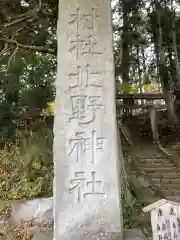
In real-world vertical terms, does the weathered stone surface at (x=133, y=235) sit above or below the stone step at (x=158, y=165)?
below

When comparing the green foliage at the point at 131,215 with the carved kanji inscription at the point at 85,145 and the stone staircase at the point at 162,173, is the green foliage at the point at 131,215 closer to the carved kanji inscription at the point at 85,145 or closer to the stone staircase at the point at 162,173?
the stone staircase at the point at 162,173

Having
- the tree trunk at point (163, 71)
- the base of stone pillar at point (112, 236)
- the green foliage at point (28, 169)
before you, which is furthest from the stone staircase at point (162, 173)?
the base of stone pillar at point (112, 236)

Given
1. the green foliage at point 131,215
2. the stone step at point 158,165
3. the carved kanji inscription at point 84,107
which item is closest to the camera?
the carved kanji inscription at point 84,107

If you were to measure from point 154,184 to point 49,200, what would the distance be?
9.10 feet

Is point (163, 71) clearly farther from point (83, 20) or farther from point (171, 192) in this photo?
point (83, 20)

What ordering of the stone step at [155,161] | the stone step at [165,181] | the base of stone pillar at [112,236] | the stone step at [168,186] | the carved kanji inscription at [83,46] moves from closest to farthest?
1. the base of stone pillar at [112,236]
2. the carved kanji inscription at [83,46]
3. the stone step at [168,186]
4. the stone step at [165,181]
5. the stone step at [155,161]

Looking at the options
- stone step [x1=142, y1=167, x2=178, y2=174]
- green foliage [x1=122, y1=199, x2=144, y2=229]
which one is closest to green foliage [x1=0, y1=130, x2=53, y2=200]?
green foliage [x1=122, y1=199, x2=144, y2=229]

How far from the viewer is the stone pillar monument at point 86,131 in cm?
342

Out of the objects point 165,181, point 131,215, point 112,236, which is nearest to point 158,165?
point 165,181

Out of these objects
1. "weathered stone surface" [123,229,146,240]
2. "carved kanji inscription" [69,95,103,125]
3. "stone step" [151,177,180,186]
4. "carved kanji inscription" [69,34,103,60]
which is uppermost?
"carved kanji inscription" [69,34,103,60]

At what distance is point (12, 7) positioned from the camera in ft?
19.6

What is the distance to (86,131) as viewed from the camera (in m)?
3.51

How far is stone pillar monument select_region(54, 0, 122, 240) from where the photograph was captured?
342cm

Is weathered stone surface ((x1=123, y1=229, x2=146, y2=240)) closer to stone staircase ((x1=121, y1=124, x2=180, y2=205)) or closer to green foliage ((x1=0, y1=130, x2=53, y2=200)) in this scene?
green foliage ((x1=0, y1=130, x2=53, y2=200))
